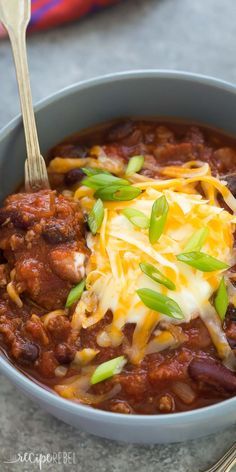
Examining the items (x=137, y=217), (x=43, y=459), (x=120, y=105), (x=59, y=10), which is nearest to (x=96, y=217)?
(x=137, y=217)

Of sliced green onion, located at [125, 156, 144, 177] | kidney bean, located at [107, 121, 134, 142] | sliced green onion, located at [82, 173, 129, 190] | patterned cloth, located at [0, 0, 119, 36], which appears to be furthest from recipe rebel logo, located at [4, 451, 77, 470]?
patterned cloth, located at [0, 0, 119, 36]

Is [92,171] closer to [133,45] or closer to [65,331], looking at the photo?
[65,331]

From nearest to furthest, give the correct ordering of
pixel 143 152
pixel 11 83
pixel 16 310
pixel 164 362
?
pixel 164 362 < pixel 16 310 < pixel 143 152 < pixel 11 83

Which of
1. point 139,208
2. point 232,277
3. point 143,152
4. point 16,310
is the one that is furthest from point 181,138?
point 16,310

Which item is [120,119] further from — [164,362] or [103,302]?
[164,362]

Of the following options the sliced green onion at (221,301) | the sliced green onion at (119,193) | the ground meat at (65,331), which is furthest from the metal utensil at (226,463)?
the sliced green onion at (119,193)
